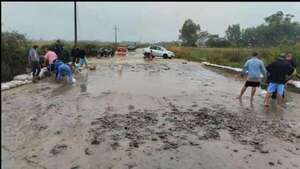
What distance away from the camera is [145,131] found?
904 centimetres

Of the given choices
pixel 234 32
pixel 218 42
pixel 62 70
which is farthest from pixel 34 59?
pixel 234 32

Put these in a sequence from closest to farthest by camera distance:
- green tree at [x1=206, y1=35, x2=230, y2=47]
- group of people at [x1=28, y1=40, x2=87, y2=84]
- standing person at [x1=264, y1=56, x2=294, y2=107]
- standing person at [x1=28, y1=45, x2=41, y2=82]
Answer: standing person at [x1=264, y1=56, x2=294, y2=107] < standing person at [x1=28, y1=45, x2=41, y2=82] < group of people at [x1=28, y1=40, x2=87, y2=84] < green tree at [x1=206, y1=35, x2=230, y2=47]

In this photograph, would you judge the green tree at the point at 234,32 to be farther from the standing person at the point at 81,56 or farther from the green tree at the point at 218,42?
the standing person at the point at 81,56

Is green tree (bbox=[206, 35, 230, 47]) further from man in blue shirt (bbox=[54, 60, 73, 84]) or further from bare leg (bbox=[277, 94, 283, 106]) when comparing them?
bare leg (bbox=[277, 94, 283, 106])

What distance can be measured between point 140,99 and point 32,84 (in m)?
6.66

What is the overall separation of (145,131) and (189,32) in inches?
3162

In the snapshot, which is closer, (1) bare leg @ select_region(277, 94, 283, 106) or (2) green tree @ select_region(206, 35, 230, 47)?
(1) bare leg @ select_region(277, 94, 283, 106)

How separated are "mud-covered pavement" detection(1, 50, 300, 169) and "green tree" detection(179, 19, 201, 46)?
2861 inches

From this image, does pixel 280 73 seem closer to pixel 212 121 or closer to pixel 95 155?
pixel 212 121

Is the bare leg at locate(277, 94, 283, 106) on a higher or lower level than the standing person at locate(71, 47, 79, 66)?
lower

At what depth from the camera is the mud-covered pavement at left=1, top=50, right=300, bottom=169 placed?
23.5ft

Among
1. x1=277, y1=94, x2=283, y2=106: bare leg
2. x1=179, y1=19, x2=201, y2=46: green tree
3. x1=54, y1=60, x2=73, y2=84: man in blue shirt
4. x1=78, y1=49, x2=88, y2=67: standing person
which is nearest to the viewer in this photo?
x1=277, y1=94, x2=283, y2=106: bare leg

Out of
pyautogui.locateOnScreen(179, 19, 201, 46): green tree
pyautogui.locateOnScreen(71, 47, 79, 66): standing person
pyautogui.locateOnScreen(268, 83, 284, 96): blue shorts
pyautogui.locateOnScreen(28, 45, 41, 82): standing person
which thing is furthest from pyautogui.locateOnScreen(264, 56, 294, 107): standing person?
pyautogui.locateOnScreen(179, 19, 201, 46): green tree

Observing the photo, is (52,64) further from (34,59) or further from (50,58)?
(34,59)
